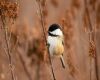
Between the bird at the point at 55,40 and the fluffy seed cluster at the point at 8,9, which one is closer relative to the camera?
the fluffy seed cluster at the point at 8,9

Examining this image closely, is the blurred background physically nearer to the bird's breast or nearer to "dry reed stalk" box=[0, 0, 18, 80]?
the bird's breast

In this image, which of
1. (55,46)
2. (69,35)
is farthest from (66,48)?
(55,46)

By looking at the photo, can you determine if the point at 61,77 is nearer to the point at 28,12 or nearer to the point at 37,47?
the point at 37,47

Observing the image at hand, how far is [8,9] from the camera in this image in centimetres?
335

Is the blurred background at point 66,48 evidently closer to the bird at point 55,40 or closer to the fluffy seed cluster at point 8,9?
the bird at point 55,40

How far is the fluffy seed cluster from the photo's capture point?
131 inches

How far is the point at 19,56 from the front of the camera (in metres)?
4.86

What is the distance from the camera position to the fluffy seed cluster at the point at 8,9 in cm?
333

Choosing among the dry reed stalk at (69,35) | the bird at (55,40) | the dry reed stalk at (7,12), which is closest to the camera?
the dry reed stalk at (7,12)

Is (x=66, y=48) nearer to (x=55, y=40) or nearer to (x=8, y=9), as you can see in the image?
(x=55, y=40)

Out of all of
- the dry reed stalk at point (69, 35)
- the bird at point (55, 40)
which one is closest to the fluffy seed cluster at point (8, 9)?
Result: the bird at point (55, 40)

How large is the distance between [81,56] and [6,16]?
2.26 meters

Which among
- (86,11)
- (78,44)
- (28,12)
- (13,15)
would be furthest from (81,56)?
(28,12)

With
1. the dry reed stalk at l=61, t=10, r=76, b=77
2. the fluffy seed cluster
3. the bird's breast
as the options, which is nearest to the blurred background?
the dry reed stalk at l=61, t=10, r=76, b=77
